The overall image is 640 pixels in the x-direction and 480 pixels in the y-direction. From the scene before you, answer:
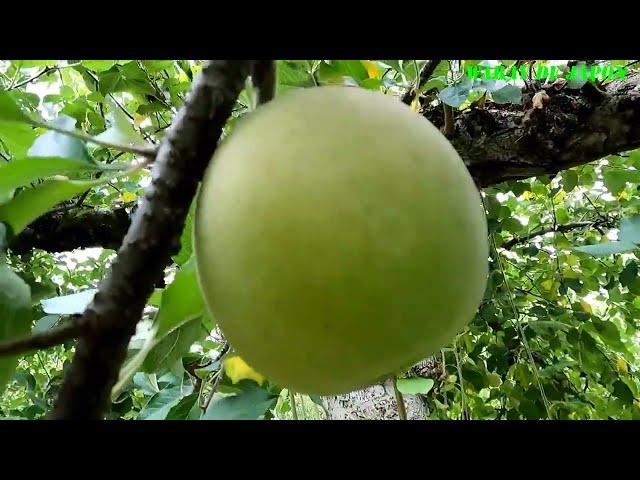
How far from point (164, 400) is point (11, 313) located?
1.20ft

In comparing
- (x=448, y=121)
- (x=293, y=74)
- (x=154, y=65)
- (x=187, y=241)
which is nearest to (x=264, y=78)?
(x=293, y=74)

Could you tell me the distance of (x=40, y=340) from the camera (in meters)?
0.30

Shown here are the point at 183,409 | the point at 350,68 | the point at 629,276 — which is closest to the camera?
the point at 350,68

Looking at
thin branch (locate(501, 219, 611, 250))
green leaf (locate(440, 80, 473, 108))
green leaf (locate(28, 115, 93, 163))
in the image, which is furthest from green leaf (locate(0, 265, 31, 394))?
thin branch (locate(501, 219, 611, 250))

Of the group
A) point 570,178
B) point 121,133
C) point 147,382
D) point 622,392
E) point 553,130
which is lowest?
point 622,392

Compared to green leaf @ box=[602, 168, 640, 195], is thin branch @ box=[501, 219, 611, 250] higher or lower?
lower

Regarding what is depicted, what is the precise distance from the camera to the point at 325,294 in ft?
0.94

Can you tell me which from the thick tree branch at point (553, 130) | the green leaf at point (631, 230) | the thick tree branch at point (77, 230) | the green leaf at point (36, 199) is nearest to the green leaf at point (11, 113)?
the green leaf at point (36, 199)

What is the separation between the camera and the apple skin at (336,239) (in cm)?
29

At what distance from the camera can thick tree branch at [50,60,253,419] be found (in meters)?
0.31

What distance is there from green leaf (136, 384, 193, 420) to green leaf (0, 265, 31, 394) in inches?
11.5

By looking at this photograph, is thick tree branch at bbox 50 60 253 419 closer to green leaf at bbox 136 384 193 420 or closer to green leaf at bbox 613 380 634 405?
green leaf at bbox 136 384 193 420

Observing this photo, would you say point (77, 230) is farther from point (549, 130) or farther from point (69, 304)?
point (549, 130)

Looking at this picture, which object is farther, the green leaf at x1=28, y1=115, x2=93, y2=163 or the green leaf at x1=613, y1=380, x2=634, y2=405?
the green leaf at x1=613, y1=380, x2=634, y2=405
